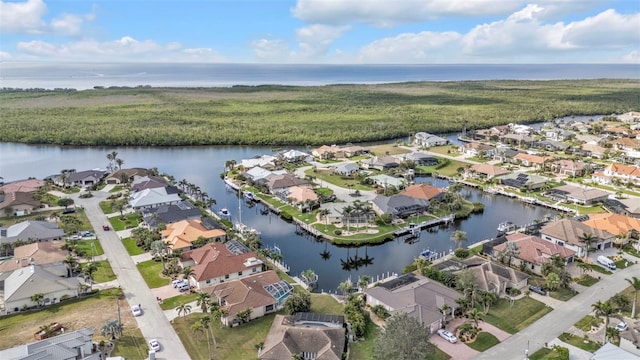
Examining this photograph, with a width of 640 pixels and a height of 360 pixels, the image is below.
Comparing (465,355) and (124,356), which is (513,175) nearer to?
(465,355)

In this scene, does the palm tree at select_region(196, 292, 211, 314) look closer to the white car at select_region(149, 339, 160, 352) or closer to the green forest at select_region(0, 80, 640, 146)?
the white car at select_region(149, 339, 160, 352)

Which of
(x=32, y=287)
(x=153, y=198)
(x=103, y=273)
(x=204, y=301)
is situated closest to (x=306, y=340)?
(x=204, y=301)

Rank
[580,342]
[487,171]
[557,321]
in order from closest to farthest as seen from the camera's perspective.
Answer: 1. [580,342]
2. [557,321]
3. [487,171]

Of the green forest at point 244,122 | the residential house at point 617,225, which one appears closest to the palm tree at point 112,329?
the residential house at point 617,225

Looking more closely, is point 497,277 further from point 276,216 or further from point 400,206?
point 276,216

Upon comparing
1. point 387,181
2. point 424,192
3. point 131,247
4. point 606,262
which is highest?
point 424,192

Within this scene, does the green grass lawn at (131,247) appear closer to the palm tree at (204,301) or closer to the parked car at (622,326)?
the palm tree at (204,301)
